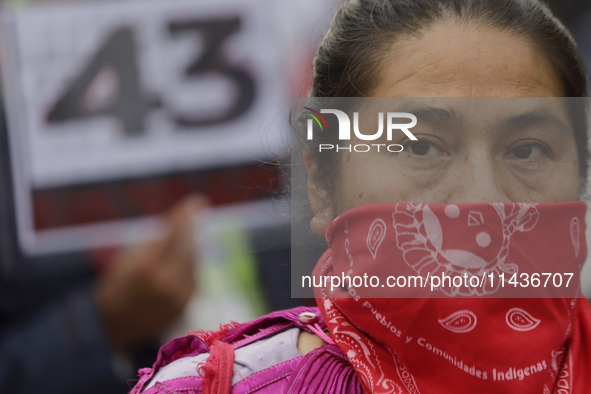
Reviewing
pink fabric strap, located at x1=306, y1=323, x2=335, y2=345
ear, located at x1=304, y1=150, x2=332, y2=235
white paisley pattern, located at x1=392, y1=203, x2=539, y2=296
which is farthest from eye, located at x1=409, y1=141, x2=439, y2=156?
pink fabric strap, located at x1=306, y1=323, x2=335, y2=345

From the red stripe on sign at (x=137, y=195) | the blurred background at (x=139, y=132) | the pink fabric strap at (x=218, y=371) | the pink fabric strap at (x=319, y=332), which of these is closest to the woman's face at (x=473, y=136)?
the pink fabric strap at (x=319, y=332)

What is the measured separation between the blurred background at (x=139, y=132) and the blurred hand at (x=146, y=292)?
0.64 meters

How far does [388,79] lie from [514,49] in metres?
0.25

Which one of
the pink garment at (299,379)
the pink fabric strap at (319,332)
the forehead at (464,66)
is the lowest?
the pink garment at (299,379)

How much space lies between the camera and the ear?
107 centimetres

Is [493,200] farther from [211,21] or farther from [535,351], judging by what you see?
[211,21]

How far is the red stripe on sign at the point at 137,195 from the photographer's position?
2.67m

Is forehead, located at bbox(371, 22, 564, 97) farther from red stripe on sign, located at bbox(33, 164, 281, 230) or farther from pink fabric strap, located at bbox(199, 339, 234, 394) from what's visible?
red stripe on sign, located at bbox(33, 164, 281, 230)

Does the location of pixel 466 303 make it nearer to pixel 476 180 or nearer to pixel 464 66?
pixel 476 180

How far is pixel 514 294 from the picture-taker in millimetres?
861

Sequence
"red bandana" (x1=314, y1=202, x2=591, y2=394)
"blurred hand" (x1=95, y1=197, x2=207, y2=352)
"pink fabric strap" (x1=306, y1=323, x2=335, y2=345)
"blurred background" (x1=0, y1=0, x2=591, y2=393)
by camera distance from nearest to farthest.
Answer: "red bandana" (x1=314, y1=202, x2=591, y2=394) < "pink fabric strap" (x1=306, y1=323, x2=335, y2=345) < "blurred hand" (x1=95, y1=197, x2=207, y2=352) < "blurred background" (x1=0, y1=0, x2=591, y2=393)

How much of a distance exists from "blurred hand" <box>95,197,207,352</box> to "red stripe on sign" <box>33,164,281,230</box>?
32.5 inches

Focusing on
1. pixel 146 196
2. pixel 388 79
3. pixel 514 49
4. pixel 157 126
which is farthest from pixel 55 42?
pixel 514 49

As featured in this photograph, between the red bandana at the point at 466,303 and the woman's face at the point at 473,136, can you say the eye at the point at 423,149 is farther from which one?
the red bandana at the point at 466,303
